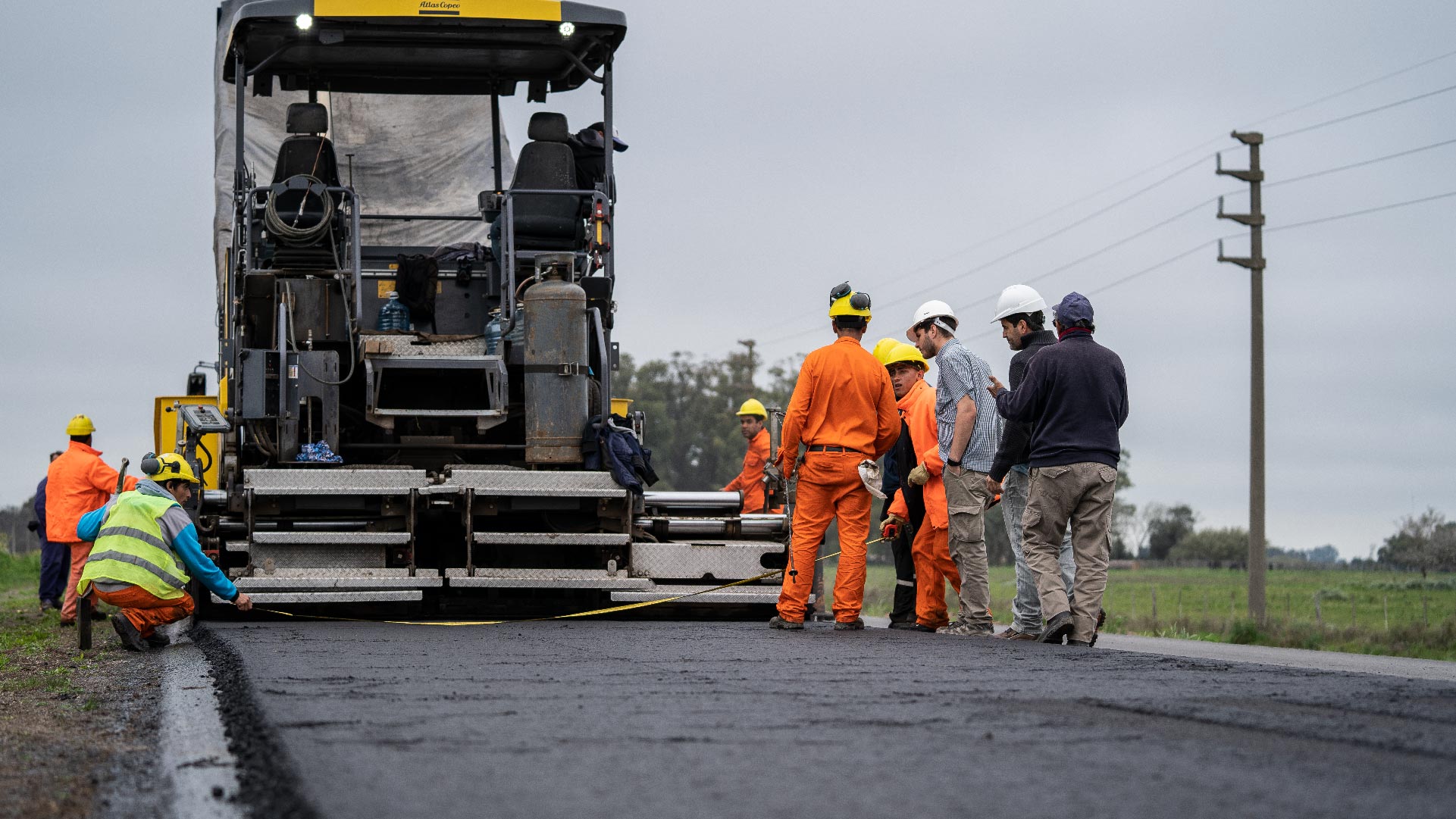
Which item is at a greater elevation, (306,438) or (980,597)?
(306,438)

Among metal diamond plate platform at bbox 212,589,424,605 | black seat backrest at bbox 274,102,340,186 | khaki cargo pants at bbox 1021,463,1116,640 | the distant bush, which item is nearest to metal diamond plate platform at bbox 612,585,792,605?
metal diamond plate platform at bbox 212,589,424,605

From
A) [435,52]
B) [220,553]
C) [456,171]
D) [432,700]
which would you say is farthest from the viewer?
[456,171]

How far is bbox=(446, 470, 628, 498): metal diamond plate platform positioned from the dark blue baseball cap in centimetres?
293

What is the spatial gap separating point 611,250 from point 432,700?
245 inches

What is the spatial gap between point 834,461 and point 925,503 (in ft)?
2.87

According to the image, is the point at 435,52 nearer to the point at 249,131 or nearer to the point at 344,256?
the point at 344,256

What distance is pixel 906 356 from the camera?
9930 millimetres

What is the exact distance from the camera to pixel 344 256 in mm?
10117

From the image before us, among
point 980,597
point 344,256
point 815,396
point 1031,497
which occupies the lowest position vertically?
point 980,597

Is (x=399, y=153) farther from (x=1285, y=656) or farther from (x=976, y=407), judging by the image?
(x=1285, y=656)

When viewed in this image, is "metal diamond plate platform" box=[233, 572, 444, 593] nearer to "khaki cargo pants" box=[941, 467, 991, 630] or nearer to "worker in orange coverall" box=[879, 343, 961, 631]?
"worker in orange coverall" box=[879, 343, 961, 631]

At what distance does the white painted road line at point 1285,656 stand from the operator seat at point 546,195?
3.40m

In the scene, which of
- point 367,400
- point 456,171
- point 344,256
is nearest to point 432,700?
point 367,400

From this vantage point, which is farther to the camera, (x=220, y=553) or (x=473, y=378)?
(x=473, y=378)
